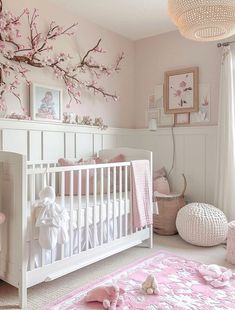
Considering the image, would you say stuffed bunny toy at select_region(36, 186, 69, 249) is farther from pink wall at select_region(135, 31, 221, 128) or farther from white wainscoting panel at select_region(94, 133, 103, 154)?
pink wall at select_region(135, 31, 221, 128)

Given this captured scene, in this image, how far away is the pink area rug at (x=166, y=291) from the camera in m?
1.70

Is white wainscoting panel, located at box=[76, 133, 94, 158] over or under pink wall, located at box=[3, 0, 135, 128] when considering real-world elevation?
under

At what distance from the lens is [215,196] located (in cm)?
310

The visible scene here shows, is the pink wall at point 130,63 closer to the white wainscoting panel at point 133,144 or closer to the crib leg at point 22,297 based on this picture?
the white wainscoting panel at point 133,144

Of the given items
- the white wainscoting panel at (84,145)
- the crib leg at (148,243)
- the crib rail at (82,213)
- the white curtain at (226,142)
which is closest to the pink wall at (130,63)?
the white curtain at (226,142)

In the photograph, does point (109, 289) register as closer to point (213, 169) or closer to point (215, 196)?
point (215, 196)

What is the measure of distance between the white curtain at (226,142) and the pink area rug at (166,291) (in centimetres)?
94

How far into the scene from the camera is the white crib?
1710 millimetres

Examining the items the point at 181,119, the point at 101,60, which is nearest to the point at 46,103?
the point at 101,60

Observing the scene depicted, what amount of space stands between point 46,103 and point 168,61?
65.6 inches

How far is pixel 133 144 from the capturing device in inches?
152

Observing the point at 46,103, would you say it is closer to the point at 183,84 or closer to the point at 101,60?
the point at 101,60

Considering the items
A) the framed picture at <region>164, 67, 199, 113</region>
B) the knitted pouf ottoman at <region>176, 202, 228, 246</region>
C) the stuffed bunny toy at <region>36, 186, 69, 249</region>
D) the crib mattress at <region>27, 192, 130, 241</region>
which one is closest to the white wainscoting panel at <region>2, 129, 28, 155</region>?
the crib mattress at <region>27, 192, 130, 241</region>

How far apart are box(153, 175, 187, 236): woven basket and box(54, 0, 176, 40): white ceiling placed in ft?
6.38
